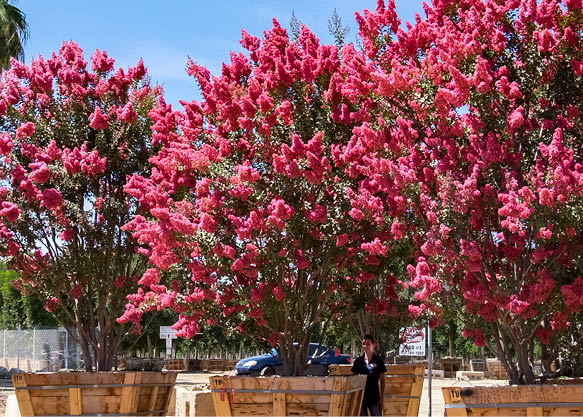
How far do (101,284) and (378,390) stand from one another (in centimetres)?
459

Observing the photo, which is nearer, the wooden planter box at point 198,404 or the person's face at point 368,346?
the person's face at point 368,346

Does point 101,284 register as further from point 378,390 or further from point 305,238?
point 378,390

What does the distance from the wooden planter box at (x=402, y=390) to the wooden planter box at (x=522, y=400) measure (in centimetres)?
398

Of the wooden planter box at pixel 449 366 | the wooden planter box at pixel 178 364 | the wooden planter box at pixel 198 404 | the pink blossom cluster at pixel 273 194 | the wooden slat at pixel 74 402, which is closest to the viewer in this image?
the pink blossom cluster at pixel 273 194

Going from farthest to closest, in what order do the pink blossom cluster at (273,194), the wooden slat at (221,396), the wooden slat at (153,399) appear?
the wooden slat at (153,399) < the pink blossom cluster at (273,194) < the wooden slat at (221,396)

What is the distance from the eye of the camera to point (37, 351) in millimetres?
28047

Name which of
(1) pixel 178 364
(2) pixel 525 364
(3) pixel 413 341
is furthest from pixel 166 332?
(1) pixel 178 364

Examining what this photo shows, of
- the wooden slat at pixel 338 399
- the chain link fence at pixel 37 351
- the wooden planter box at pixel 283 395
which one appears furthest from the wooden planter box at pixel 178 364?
the wooden slat at pixel 338 399

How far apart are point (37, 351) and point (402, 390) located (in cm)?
2040

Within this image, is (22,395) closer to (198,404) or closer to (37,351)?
(198,404)

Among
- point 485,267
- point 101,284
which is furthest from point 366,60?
point 101,284

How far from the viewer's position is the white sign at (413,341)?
13.2 m

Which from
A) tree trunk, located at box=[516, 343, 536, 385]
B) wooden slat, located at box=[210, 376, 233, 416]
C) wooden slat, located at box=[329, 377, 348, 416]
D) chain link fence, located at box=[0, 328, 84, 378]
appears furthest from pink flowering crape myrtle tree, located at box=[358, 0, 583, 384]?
chain link fence, located at box=[0, 328, 84, 378]

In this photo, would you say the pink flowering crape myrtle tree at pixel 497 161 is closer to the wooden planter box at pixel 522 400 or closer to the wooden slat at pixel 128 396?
the wooden planter box at pixel 522 400
